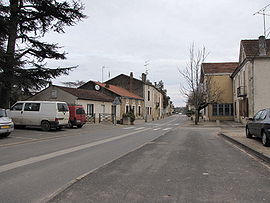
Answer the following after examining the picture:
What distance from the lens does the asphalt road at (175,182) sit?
15.1 feet

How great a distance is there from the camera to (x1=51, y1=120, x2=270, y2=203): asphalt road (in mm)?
4605

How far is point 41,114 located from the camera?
1861 centimetres

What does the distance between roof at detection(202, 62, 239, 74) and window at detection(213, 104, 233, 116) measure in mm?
5199

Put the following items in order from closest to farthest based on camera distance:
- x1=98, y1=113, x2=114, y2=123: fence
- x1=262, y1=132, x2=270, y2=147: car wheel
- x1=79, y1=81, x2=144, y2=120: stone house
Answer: x1=262, y1=132, x2=270, y2=147: car wheel < x1=98, y1=113, x2=114, y2=123: fence < x1=79, y1=81, x2=144, y2=120: stone house

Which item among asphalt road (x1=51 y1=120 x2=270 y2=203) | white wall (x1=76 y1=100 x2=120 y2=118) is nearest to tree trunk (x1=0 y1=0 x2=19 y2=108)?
white wall (x1=76 y1=100 x2=120 y2=118)

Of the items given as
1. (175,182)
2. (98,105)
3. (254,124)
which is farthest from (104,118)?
(175,182)

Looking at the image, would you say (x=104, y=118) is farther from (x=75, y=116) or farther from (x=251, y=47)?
(x=251, y=47)

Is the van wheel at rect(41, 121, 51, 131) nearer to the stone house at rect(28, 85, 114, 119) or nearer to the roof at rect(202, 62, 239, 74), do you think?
the stone house at rect(28, 85, 114, 119)

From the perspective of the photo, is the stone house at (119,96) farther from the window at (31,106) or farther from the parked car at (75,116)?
the window at (31,106)

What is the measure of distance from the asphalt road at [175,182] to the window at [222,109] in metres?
32.0

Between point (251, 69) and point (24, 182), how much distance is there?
2597 centimetres

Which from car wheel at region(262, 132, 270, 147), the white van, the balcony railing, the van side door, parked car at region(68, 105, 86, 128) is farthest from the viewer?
the balcony railing

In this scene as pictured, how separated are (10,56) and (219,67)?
108 ft

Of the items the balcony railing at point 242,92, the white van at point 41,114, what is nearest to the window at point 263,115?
the white van at point 41,114
